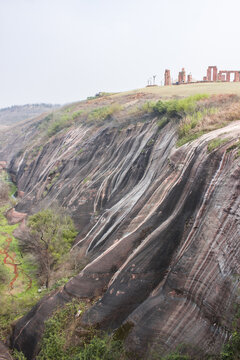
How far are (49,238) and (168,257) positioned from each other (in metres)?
10.6

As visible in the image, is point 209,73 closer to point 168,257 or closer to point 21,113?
point 168,257

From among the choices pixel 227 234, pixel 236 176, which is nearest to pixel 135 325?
pixel 227 234

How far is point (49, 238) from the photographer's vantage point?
17734mm

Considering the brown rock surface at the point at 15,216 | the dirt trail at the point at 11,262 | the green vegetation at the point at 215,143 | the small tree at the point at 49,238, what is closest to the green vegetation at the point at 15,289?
the dirt trail at the point at 11,262

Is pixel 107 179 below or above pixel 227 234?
below

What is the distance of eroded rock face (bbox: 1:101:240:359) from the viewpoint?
746 cm

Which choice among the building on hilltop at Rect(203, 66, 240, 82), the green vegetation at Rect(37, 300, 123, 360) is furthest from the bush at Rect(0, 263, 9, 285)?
the building on hilltop at Rect(203, 66, 240, 82)

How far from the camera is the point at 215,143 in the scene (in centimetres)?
1031

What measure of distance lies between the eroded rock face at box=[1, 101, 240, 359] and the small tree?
1.28 metres

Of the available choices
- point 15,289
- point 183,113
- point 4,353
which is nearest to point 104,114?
point 183,113

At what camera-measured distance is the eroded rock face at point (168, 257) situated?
24.5ft

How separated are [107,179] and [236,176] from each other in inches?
509

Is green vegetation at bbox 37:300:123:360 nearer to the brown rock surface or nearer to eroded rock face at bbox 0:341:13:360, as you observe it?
eroded rock face at bbox 0:341:13:360

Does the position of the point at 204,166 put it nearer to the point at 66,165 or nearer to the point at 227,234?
the point at 227,234
